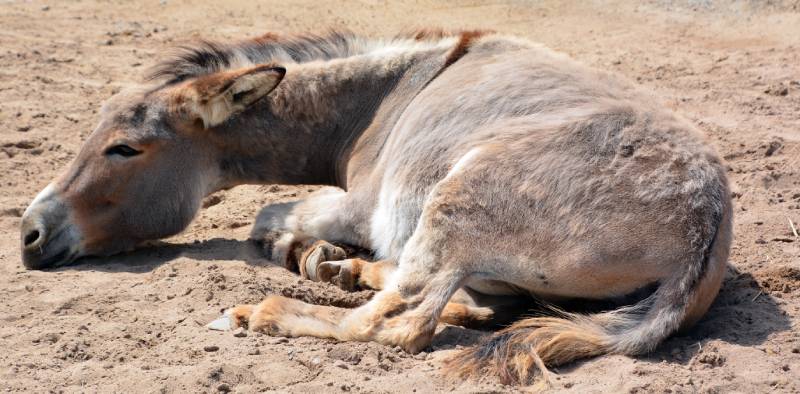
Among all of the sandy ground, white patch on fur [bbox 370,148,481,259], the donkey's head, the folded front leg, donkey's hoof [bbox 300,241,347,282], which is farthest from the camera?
the donkey's head

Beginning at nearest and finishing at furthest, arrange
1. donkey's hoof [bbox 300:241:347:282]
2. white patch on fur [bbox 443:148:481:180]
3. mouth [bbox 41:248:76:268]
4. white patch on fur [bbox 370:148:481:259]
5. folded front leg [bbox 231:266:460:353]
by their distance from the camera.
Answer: folded front leg [bbox 231:266:460:353]
white patch on fur [bbox 443:148:481:180]
white patch on fur [bbox 370:148:481:259]
donkey's hoof [bbox 300:241:347:282]
mouth [bbox 41:248:76:268]

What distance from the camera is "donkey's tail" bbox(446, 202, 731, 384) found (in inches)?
155

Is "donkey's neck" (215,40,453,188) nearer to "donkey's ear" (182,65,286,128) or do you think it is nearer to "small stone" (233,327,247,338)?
"donkey's ear" (182,65,286,128)

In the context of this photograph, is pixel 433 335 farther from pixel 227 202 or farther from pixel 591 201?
pixel 227 202

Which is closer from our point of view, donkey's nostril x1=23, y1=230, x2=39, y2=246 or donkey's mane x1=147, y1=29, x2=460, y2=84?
donkey's nostril x1=23, y1=230, x2=39, y2=246

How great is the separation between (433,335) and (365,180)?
60.7 inches

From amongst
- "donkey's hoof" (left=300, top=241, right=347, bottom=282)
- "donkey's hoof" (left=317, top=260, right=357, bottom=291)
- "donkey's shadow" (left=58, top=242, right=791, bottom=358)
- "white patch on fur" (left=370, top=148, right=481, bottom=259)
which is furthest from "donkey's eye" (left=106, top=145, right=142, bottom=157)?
"white patch on fur" (left=370, top=148, right=481, bottom=259)

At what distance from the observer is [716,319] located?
444 centimetres

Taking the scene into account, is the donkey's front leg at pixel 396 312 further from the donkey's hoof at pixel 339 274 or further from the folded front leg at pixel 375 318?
the donkey's hoof at pixel 339 274

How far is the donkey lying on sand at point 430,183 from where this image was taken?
4160 millimetres

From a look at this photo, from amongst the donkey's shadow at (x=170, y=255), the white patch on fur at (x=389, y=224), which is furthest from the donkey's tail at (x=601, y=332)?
the donkey's shadow at (x=170, y=255)

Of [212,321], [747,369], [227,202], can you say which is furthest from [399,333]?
[227,202]

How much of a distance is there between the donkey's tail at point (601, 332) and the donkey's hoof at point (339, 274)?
3.86 ft

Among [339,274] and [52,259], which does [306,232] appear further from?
[52,259]
